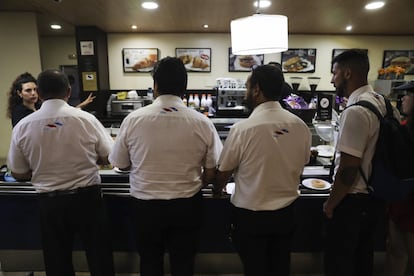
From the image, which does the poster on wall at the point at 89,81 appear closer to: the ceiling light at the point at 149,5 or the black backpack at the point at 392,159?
the ceiling light at the point at 149,5

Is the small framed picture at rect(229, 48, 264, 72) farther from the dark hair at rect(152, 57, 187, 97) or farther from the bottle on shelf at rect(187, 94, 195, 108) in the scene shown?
the dark hair at rect(152, 57, 187, 97)

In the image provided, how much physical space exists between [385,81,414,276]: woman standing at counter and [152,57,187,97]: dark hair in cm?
123

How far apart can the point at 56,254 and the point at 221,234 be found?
3.48 ft

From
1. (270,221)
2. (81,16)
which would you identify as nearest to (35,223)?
(270,221)

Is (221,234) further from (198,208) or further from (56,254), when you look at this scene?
(56,254)

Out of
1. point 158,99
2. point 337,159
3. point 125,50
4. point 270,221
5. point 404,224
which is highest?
point 125,50

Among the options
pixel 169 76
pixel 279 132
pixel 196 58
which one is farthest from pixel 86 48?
pixel 279 132

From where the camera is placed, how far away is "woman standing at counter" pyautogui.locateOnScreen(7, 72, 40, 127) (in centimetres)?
229

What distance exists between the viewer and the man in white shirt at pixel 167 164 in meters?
1.35

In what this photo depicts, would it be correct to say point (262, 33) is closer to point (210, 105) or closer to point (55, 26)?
point (210, 105)

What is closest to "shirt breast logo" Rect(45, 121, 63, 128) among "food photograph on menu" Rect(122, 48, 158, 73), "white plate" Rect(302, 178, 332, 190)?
"white plate" Rect(302, 178, 332, 190)

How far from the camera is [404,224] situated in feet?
5.33

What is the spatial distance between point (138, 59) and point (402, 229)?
464 cm

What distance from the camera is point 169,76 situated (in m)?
1.39
